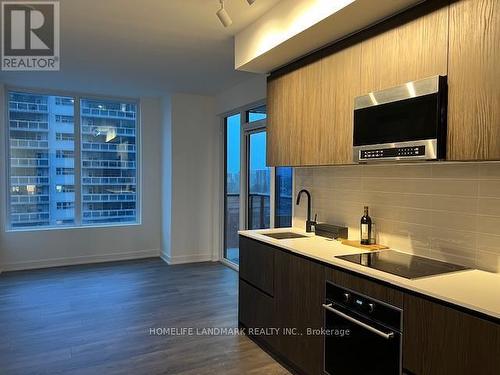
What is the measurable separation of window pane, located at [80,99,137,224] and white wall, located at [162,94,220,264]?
2.07ft

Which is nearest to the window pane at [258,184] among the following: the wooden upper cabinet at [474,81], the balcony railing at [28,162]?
the wooden upper cabinet at [474,81]

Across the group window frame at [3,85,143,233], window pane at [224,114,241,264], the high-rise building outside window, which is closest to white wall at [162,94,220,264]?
window pane at [224,114,241,264]

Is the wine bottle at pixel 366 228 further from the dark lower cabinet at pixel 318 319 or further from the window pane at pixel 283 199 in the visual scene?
the window pane at pixel 283 199

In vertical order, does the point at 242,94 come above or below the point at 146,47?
below

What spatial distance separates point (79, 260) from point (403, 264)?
514 centimetres

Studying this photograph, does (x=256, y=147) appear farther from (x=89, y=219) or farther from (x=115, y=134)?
(x=89, y=219)

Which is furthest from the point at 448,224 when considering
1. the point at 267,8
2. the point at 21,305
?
the point at 21,305

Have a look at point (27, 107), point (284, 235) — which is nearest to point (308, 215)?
point (284, 235)

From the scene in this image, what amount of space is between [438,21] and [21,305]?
4508 mm

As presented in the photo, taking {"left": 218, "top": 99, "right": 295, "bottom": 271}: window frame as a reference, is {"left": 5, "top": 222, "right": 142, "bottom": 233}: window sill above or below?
below

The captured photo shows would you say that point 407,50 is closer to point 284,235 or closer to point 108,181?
point 284,235

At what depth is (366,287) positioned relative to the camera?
2.03 m

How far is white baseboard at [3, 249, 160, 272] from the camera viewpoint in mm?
5457

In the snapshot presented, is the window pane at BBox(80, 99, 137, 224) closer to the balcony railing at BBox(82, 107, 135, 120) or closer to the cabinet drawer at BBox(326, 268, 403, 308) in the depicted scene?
the balcony railing at BBox(82, 107, 135, 120)
